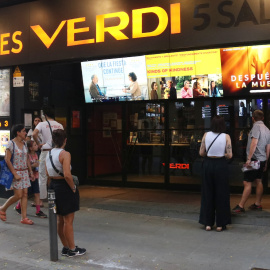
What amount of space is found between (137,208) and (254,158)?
2.49m

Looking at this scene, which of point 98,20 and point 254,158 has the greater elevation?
point 98,20

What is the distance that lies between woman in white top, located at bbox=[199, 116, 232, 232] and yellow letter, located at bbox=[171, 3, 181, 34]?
81.0 inches

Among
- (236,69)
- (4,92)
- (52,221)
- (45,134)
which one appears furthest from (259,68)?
(4,92)

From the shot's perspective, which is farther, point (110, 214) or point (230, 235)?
point (110, 214)

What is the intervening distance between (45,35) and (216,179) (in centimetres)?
515

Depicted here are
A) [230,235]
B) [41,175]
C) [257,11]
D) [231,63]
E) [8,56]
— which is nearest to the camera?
[230,235]

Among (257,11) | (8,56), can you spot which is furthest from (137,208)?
(8,56)

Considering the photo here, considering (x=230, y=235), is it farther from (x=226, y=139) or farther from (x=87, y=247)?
(x=87, y=247)

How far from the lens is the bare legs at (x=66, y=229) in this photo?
486 centimetres

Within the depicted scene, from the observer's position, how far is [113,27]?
7531mm

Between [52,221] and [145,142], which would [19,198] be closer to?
[52,221]

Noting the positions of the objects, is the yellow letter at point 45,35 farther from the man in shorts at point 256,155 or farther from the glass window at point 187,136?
the man in shorts at point 256,155

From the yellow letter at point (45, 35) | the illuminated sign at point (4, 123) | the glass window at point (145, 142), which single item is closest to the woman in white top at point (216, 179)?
the glass window at point (145, 142)

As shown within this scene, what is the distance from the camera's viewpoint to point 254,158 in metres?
6.59
